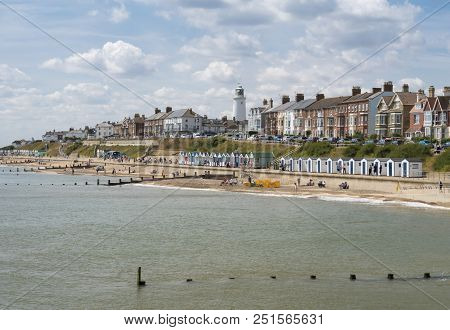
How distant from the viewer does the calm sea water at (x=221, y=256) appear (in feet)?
80.8

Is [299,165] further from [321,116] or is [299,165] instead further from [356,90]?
[321,116]

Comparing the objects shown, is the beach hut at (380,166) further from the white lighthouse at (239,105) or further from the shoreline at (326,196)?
the white lighthouse at (239,105)

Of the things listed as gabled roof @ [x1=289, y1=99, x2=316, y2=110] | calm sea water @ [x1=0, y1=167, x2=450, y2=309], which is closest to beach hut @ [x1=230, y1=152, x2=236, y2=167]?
gabled roof @ [x1=289, y1=99, x2=316, y2=110]

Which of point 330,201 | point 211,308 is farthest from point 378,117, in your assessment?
point 211,308

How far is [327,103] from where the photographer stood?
12006cm

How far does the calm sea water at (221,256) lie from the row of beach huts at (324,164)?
11086mm

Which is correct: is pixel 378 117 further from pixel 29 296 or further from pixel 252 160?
pixel 29 296

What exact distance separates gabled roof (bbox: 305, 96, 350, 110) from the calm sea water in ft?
201

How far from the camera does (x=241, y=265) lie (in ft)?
100

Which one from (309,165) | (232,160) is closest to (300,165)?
(309,165)

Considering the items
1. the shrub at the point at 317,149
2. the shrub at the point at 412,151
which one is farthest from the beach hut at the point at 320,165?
the shrub at the point at 317,149

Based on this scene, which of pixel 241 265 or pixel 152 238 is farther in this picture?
pixel 152 238

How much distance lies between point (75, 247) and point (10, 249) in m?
3.50

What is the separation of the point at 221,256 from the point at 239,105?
512 ft
